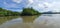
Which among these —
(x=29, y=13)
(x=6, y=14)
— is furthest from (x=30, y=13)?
(x=6, y=14)

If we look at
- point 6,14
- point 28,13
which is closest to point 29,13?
point 28,13

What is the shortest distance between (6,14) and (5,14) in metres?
0.25

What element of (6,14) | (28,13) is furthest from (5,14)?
(28,13)

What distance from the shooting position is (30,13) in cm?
1323

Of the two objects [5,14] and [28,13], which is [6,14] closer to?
[5,14]

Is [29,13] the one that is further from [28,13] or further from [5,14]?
[5,14]

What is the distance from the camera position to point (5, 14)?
11.3 metres

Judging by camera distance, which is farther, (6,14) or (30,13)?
(30,13)

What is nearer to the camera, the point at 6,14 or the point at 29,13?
the point at 6,14

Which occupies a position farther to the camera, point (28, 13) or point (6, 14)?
point (28, 13)

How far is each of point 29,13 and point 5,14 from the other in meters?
2.86

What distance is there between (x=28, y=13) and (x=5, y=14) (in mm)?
2807

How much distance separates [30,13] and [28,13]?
21cm

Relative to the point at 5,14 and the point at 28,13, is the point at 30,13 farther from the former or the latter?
the point at 5,14
